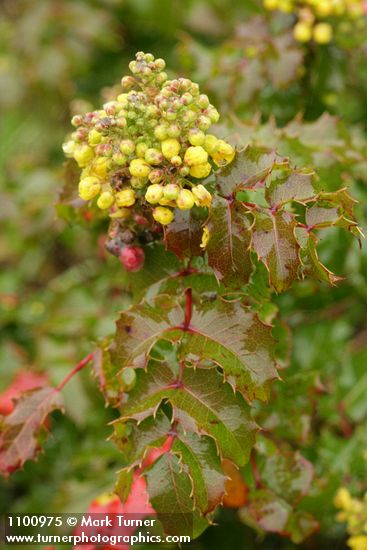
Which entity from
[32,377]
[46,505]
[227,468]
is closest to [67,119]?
[32,377]

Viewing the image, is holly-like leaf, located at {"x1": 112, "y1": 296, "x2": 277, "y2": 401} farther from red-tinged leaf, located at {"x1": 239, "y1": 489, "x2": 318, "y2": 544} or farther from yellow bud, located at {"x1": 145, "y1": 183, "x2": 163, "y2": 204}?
red-tinged leaf, located at {"x1": 239, "y1": 489, "x2": 318, "y2": 544}

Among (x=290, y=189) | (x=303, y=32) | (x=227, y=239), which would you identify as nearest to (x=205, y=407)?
(x=227, y=239)

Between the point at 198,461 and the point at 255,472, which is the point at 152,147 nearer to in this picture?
the point at 198,461

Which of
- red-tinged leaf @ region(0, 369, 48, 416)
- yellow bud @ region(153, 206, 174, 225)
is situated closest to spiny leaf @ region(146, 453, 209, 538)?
yellow bud @ region(153, 206, 174, 225)

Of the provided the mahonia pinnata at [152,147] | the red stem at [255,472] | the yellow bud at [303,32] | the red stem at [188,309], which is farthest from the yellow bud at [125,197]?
the yellow bud at [303,32]

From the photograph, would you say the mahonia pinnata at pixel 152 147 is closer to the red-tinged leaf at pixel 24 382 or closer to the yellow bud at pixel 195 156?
the yellow bud at pixel 195 156

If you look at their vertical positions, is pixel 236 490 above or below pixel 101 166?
below
